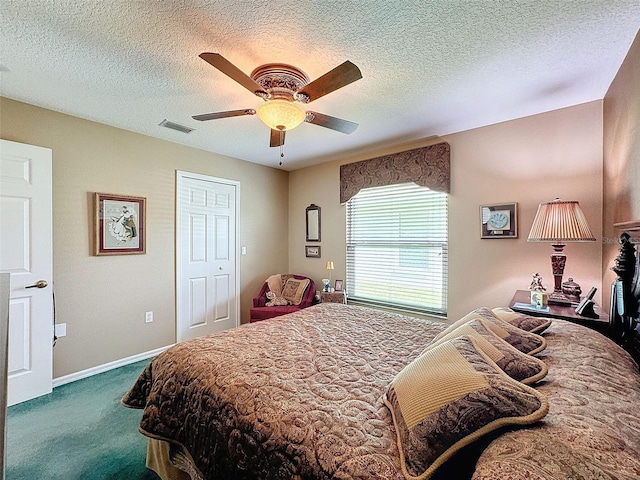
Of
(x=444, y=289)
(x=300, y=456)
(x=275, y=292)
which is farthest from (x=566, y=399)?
(x=275, y=292)

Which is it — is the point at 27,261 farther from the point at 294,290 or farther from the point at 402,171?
the point at 402,171

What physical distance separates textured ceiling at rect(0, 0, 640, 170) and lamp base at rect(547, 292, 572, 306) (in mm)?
1603

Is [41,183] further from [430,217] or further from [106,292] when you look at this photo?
Answer: [430,217]

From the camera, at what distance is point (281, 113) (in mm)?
1903

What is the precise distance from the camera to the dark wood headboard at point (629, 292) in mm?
1354

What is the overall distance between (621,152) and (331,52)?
204 cm

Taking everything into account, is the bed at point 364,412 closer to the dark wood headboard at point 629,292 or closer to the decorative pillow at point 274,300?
the dark wood headboard at point 629,292

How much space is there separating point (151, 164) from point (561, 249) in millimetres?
4154

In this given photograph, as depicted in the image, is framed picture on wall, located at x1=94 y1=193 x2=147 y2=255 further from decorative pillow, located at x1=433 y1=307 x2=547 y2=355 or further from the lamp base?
the lamp base

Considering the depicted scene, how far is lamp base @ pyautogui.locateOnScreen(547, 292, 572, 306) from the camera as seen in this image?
2.22 metres

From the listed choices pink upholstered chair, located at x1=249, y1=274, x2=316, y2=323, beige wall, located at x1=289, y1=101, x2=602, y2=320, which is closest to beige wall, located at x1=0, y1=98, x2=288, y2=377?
pink upholstered chair, located at x1=249, y1=274, x2=316, y2=323

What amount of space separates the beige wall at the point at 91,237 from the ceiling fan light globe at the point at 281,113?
207 cm

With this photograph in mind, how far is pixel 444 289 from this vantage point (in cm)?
329

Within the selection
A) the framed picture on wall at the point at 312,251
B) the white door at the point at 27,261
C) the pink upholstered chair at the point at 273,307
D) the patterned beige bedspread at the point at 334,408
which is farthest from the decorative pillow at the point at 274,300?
the white door at the point at 27,261
